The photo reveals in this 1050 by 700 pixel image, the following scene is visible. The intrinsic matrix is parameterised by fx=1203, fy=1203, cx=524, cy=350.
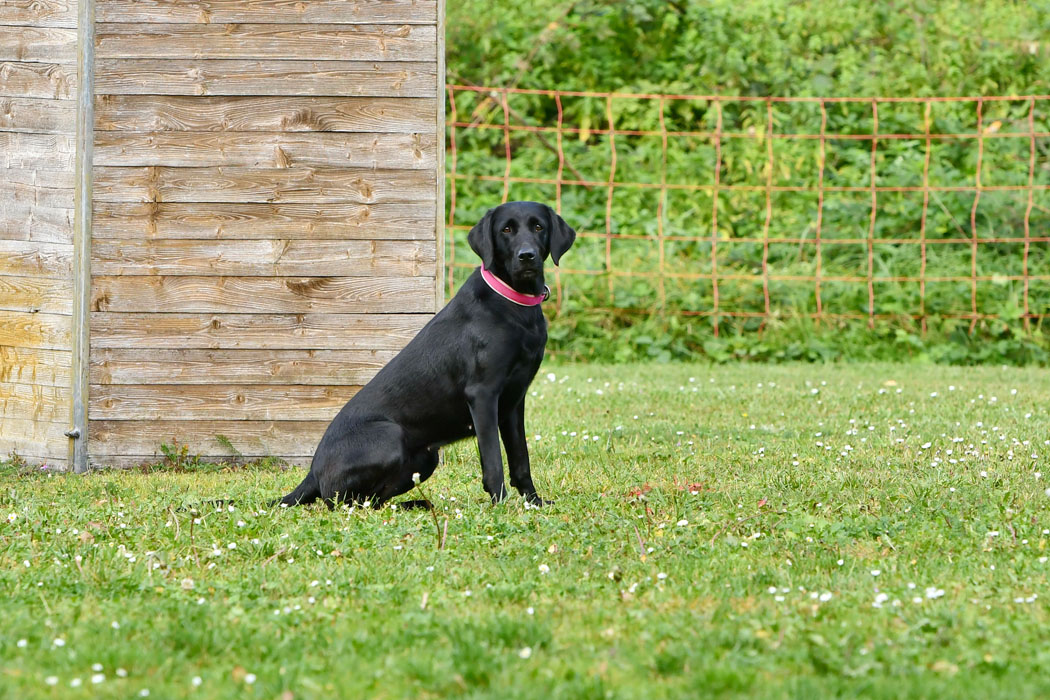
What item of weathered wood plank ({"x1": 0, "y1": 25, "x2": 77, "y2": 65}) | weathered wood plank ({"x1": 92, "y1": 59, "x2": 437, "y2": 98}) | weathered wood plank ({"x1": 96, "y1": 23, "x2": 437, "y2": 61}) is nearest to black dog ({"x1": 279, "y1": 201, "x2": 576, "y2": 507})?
weathered wood plank ({"x1": 92, "y1": 59, "x2": 437, "y2": 98})

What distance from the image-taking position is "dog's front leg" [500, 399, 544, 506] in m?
5.12

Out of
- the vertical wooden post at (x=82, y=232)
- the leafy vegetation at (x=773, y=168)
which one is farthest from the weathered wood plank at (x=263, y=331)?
the leafy vegetation at (x=773, y=168)

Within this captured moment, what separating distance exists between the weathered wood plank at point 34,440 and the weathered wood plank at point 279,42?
202 centimetres

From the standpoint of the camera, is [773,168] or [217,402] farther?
[773,168]

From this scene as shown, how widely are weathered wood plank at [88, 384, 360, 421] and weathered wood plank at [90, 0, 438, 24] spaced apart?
196 centimetres

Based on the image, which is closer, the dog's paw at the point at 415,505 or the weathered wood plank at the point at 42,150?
the dog's paw at the point at 415,505

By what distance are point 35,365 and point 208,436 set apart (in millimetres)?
985

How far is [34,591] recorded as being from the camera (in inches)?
142

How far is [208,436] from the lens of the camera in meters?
6.51

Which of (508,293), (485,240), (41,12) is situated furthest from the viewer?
(41,12)

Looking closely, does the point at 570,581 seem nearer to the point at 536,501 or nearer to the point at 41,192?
the point at 536,501

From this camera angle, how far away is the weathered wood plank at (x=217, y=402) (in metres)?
6.47

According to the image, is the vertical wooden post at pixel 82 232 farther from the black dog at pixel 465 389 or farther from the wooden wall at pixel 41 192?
the black dog at pixel 465 389

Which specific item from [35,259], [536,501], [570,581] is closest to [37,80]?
[35,259]
